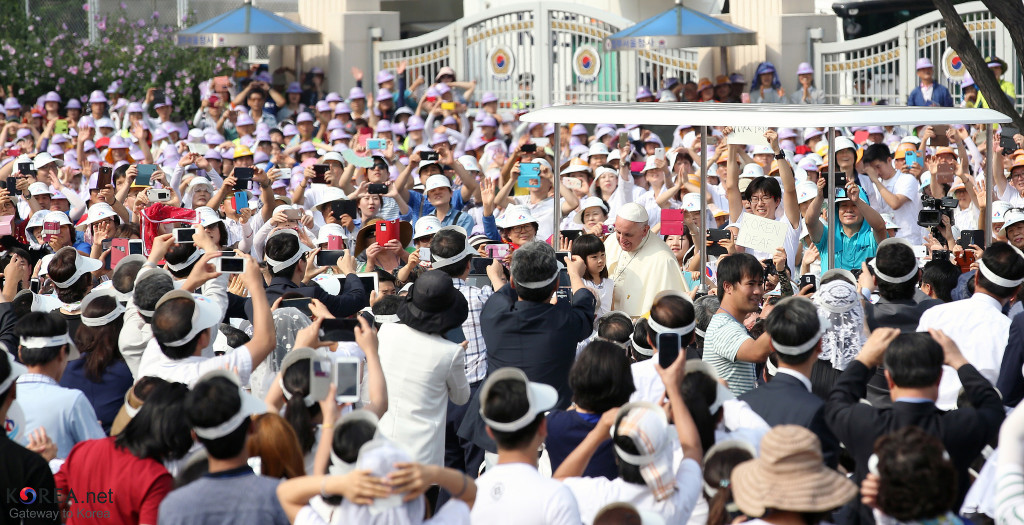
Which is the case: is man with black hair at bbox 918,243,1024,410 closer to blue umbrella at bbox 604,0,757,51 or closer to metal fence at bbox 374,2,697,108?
blue umbrella at bbox 604,0,757,51

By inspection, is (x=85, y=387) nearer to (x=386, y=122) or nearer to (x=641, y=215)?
(x=641, y=215)

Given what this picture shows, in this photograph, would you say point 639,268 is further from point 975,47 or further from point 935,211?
point 975,47

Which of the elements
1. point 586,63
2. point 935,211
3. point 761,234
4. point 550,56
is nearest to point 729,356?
point 761,234

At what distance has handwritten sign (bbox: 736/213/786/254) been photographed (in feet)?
23.8

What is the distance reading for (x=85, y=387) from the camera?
522cm

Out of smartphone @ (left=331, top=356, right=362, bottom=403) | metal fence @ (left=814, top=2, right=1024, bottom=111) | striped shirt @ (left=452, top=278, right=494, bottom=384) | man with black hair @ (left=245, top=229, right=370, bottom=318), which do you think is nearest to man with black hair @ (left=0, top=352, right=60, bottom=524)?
smartphone @ (left=331, top=356, right=362, bottom=403)

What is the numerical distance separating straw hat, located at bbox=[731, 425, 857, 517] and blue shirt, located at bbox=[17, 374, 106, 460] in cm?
248

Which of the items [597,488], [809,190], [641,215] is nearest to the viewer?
[597,488]

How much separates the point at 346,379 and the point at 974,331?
2792 mm

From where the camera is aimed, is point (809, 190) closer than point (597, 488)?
No

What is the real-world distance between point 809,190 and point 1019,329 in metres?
3.55

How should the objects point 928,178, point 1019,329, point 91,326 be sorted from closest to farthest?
point 1019,329 < point 91,326 < point 928,178

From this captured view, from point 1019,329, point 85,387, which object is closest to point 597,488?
point 1019,329

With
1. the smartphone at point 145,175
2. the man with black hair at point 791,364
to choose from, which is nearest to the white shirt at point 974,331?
the man with black hair at point 791,364
